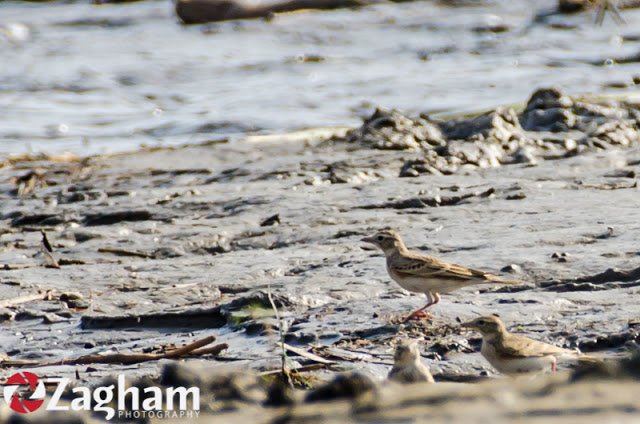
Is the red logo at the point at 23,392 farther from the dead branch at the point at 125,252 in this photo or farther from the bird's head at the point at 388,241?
the dead branch at the point at 125,252

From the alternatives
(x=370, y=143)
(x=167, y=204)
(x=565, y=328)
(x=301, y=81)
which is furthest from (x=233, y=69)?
(x=565, y=328)

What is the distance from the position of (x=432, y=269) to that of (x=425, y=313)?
1.37 ft

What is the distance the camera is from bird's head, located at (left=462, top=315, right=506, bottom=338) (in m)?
6.69

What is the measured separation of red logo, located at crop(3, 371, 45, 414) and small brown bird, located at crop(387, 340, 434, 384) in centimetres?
166

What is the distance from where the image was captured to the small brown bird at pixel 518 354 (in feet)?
21.3

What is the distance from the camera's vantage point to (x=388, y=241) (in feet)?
29.1

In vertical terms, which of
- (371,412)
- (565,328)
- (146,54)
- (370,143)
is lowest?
(146,54)

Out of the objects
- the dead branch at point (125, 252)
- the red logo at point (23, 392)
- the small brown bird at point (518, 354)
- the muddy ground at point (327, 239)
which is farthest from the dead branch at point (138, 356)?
the dead branch at point (125, 252)

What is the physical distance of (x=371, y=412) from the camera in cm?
371

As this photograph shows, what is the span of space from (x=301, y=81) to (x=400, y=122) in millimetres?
5516

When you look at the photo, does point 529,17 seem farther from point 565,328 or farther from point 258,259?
point 565,328

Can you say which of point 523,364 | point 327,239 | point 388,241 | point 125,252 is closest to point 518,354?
point 523,364

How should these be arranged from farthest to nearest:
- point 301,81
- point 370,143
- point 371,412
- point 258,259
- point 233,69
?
point 233,69 → point 301,81 → point 370,143 → point 258,259 → point 371,412

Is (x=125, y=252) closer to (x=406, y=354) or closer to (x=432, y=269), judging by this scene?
(x=432, y=269)
